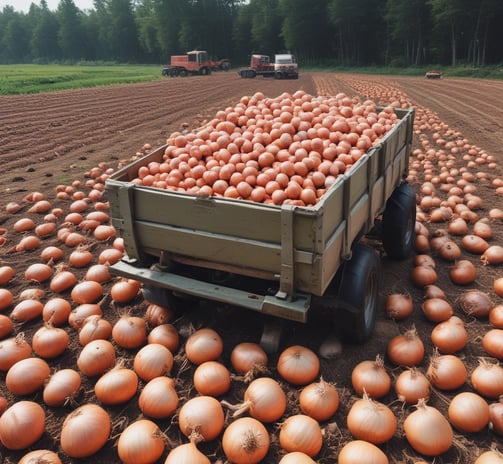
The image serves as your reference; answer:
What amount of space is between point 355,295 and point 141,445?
67.5 inches

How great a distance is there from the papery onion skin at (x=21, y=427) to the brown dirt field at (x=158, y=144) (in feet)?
0.26

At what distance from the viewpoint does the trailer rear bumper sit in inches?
107

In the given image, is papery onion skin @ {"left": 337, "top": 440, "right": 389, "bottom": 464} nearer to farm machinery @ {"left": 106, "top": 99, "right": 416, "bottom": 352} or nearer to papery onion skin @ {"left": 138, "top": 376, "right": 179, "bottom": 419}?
farm machinery @ {"left": 106, "top": 99, "right": 416, "bottom": 352}

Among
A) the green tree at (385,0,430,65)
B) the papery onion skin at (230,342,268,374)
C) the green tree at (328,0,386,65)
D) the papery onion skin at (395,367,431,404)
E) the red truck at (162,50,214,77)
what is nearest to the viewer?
the papery onion skin at (395,367,431,404)

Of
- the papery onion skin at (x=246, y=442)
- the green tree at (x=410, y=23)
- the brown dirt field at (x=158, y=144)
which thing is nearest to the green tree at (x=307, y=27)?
the green tree at (x=410, y=23)

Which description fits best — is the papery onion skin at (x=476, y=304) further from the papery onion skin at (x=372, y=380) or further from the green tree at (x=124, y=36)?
the green tree at (x=124, y=36)

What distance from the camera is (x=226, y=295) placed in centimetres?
293

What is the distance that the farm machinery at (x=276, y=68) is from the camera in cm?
3388

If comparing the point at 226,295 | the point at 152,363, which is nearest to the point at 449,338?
the point at 226,295

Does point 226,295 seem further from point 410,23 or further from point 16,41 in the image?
point 16,41

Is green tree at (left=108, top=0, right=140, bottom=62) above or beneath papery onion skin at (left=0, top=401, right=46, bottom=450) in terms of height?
above

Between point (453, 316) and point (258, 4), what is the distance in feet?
292

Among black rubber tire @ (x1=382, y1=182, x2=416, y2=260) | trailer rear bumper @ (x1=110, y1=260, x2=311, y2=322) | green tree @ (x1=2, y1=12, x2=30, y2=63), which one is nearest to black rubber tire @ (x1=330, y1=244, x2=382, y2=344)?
trailer rear bumper @ (x1=110, y1=260, x2=311, y2=322)

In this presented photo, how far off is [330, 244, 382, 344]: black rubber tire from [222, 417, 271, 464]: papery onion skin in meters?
1.05
